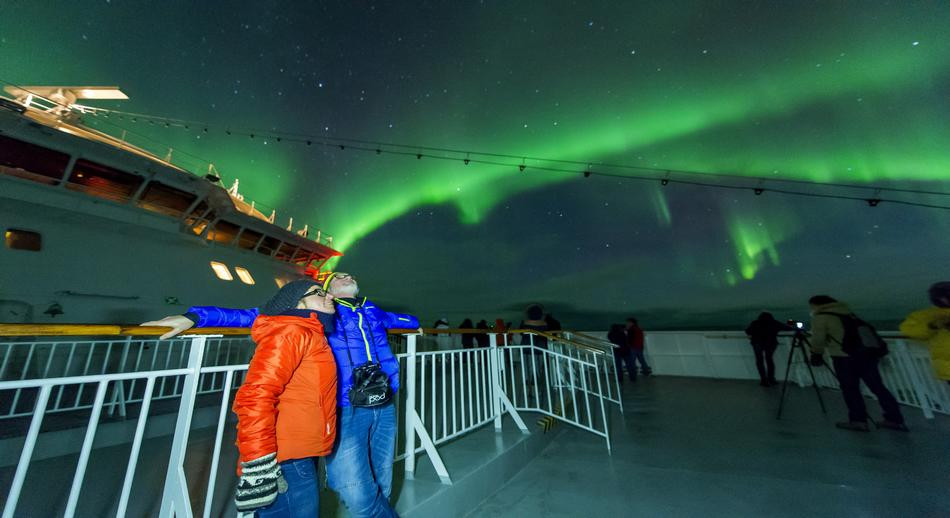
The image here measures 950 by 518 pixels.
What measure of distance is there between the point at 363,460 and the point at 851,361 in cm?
653

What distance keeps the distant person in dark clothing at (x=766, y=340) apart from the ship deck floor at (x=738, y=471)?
2.53 metres

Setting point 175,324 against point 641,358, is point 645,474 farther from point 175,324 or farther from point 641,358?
point 641,358

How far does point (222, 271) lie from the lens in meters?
10.7

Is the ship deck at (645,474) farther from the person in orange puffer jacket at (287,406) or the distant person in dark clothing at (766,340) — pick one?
the distant person in dark clothing at (766,340)

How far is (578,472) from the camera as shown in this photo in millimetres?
3469

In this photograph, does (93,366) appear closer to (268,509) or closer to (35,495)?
(35,495)

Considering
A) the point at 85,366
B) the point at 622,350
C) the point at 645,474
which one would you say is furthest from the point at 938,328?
the point at 85,366

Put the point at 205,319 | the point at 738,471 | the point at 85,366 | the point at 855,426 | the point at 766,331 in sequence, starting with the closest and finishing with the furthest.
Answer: the point at 205,319 → the point at 738,471 → the point at 855,426 → the point at 85,366 → the point at 766,331

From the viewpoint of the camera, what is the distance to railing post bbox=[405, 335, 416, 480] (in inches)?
113

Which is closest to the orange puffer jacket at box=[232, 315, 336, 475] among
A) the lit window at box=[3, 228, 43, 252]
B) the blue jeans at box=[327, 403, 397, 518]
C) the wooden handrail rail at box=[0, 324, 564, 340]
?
the blue jeans at box=[327, 403, 397, 518]

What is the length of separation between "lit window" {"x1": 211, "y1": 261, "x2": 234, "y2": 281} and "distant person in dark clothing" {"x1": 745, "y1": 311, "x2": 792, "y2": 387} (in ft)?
50.5

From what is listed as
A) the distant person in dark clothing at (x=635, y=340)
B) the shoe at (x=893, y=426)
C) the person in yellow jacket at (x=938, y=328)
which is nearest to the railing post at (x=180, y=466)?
the person in yellow jacket at (x=938, y=328)

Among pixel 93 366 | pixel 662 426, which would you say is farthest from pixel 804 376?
pixel 93 366

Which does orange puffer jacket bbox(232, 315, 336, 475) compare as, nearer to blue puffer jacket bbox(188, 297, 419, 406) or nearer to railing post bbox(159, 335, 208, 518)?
blue puffer jacket bbox(188, 297, 419, 406)
